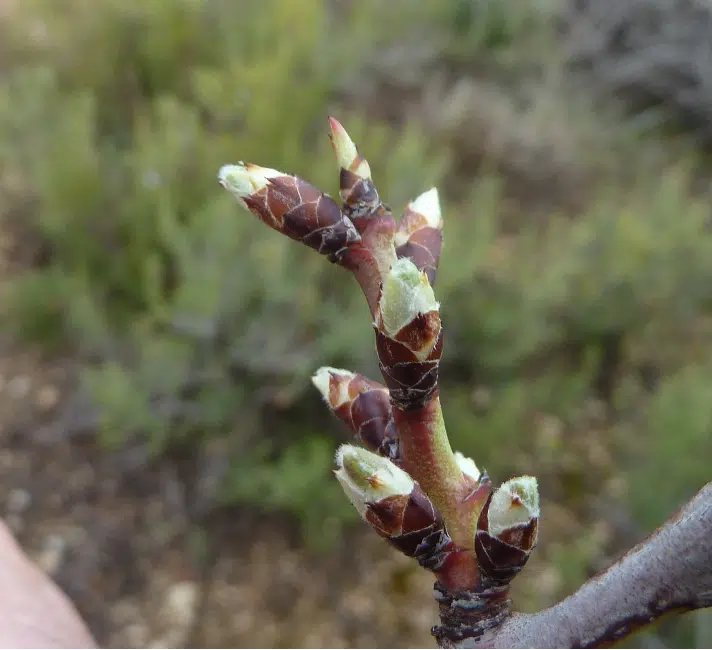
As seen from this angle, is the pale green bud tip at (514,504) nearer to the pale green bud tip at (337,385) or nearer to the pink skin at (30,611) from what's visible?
the pale green bud tip at (337,385)

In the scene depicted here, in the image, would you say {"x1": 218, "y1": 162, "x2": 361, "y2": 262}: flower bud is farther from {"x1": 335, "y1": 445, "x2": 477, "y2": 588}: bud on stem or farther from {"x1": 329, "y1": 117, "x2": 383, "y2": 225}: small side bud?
{"x1": 335, "y1": 445, "x2": 477, "y2": 588}: bud on stem

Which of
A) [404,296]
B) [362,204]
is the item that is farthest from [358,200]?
[404,296]

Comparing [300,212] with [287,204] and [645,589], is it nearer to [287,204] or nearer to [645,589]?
[287,204]

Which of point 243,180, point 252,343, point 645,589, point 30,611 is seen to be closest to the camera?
point 645,589

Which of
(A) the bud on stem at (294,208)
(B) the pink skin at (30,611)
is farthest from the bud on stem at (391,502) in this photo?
(B) the pink skin at (30,611)

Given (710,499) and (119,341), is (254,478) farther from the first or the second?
(710,499)

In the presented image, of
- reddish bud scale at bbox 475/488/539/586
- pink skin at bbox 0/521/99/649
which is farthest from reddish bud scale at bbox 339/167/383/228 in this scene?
pink skin at bbox 0/521/99/649
